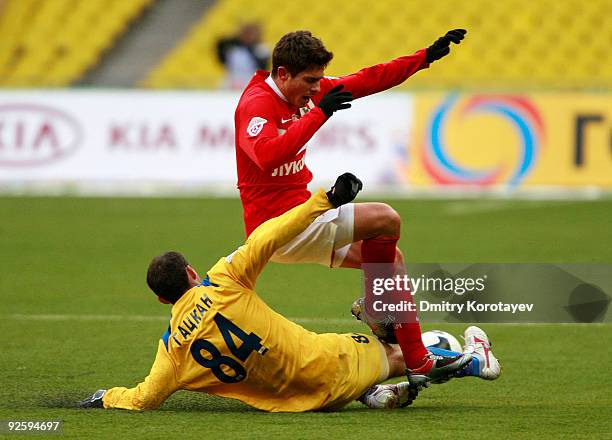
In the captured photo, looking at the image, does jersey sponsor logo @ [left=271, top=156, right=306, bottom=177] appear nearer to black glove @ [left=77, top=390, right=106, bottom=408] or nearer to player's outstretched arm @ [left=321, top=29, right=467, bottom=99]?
player's outstretched arm @ [left=321, top=29, right=467, bottom=99]

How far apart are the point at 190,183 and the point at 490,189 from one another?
4.14 metres

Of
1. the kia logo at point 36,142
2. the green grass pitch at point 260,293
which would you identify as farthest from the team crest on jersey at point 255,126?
the kia logo at point 36,142

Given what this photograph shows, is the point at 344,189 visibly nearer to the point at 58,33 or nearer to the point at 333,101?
the point at 333,101

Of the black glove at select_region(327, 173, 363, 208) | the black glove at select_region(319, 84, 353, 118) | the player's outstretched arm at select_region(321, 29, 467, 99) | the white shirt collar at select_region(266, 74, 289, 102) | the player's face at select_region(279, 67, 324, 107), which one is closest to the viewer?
the black glove at select_region(327, 173, 363, 208)

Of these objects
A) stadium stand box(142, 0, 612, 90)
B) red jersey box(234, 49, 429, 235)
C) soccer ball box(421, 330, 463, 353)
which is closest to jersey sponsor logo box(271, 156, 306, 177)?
red jersey box(234, 49, 429, 235)

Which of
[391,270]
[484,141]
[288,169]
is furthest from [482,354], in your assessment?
[484,141]

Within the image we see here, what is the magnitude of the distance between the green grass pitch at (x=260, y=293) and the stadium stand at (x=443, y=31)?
5154mm

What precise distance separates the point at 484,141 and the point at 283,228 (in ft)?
36.3

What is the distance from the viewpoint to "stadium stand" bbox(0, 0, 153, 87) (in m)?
21.1

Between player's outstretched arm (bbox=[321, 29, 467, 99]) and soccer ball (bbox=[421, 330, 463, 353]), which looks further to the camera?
player's outstretched arm (bbox=[321, 29, 467, 99])

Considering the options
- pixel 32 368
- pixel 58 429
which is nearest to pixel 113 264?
pixel 32 368

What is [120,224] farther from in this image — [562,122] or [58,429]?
[58,429]

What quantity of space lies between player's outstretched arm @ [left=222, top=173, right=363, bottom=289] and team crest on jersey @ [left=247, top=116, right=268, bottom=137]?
566mm

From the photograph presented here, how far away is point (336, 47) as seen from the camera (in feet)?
68.3
